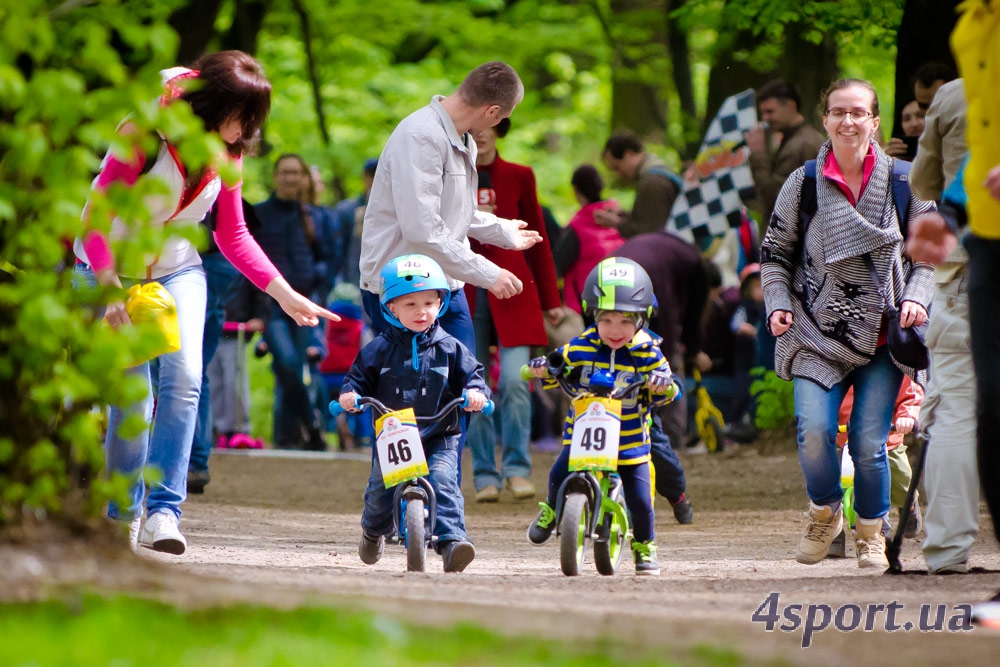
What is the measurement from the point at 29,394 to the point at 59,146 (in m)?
0.74

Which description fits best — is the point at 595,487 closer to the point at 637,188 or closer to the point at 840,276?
the point at 840,276

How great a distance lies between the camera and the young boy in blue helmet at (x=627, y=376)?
6645 millimetres

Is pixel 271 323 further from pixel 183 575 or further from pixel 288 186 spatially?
pixel 183 575

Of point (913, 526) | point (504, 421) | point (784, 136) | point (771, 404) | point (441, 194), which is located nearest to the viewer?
point (441, 194)

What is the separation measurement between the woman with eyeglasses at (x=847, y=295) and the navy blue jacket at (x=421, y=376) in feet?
4.58

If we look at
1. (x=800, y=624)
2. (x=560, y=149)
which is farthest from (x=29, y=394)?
(x=560, y=149)

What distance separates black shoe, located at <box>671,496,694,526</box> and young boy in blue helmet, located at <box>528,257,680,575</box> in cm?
231

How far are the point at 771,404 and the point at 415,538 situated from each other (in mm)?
6753

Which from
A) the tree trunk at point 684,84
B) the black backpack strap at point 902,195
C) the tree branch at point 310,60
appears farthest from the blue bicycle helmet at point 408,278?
the tree branch at point 310,60

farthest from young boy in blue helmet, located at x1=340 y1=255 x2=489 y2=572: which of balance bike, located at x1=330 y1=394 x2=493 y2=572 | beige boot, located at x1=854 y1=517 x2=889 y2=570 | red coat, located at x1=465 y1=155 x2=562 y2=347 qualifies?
red coat, located at x1=465 y1=155 x2=562 y2=347

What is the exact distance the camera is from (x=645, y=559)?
6680 millimetres

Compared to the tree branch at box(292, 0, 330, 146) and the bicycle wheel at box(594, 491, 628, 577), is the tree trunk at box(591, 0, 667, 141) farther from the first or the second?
the bicycle wheel at box(594, 491, 628, 577)

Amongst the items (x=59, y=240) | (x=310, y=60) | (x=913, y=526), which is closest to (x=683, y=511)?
(x=913, y=526)

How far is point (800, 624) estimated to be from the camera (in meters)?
4.70
